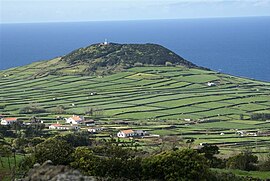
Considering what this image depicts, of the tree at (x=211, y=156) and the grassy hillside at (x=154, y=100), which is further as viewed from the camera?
the grassy hillside at (x=154, y=100)

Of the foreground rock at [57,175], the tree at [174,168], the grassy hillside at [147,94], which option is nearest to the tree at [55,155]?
the tree at [174,168]

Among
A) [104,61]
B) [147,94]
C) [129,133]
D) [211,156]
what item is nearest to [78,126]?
[129,133]

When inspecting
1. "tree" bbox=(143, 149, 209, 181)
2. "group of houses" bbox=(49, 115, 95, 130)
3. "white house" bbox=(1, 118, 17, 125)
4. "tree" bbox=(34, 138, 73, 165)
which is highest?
"tree" bbox=(34, 138, 73, 165)

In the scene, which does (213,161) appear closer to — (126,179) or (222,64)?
(126,179)

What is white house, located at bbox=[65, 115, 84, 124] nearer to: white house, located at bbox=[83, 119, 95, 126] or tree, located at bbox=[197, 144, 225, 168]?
white house, located at bbox=[83, 119, 95, 126]

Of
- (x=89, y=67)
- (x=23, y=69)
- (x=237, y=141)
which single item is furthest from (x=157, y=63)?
(x=237, y=141)

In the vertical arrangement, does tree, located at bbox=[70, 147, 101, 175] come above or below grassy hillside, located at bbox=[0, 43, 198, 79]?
above

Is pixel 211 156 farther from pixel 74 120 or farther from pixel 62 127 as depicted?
pixel 74 120

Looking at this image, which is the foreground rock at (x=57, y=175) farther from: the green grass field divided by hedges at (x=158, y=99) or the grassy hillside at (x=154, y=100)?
the green grass field divided by hedges at (x=158, y=99)

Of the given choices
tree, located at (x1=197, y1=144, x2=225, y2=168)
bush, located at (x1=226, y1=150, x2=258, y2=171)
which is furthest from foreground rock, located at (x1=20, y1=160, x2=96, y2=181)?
tree, located at (x1=197, y1=144, x2=225, y2=168)
